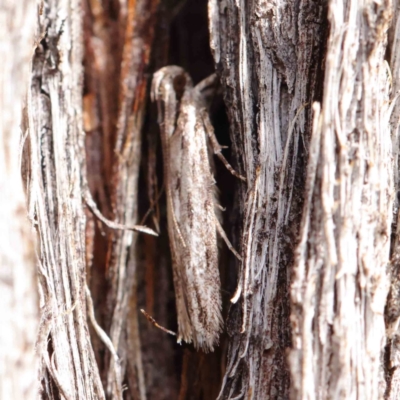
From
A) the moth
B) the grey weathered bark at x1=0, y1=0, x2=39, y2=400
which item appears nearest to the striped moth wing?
the moth

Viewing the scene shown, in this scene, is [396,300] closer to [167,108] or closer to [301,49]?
[301,49]

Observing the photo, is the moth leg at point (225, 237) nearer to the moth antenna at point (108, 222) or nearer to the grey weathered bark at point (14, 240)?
the moth antenna at point (108, 222)

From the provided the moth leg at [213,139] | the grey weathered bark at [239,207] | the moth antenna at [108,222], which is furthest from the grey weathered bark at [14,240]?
the moth leg at [213,139]

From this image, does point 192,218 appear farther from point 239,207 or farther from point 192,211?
point 239,207

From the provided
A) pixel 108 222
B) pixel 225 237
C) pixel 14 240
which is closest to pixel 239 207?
pixel 225 237

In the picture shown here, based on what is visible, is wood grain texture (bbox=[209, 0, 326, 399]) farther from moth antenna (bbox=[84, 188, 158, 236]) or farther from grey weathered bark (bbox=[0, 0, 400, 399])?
moth antenna (bbox=[84, 188, 158, 236])

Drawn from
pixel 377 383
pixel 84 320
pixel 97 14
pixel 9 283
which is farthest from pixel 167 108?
pixel 377 383
